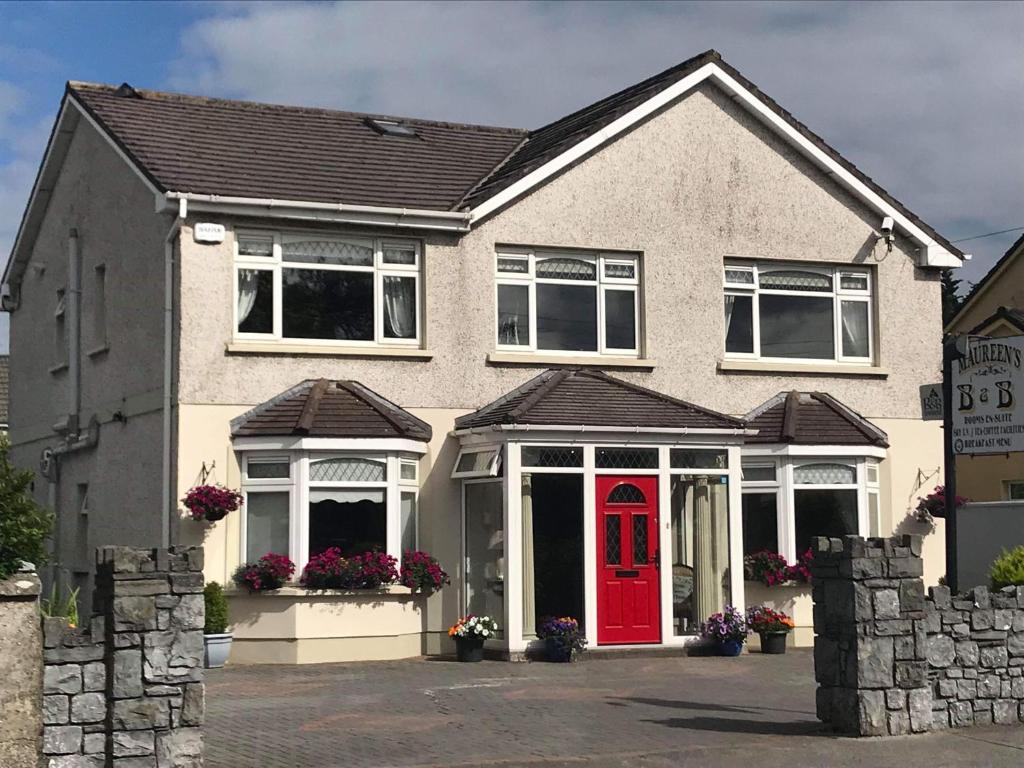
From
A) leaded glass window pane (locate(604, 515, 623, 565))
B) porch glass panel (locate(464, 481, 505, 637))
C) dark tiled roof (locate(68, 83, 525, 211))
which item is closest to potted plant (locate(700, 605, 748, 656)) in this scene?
leaded glass window pane (locate(604, 515, 623, 565))

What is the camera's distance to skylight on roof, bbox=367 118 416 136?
78.4 ft

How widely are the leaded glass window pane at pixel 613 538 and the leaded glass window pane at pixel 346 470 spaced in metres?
3.17

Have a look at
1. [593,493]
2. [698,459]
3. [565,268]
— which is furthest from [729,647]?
[565,268]

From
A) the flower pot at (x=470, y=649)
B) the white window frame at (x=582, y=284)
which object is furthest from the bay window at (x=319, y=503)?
the white window frame at (x=582, y=284)

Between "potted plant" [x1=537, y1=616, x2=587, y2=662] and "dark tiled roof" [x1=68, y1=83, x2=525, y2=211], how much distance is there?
633cm

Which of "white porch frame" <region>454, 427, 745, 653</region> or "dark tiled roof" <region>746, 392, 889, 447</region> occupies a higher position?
"dark tiled roof" <region>746, 392, 889, 447</region>

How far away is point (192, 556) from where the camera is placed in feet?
34.5

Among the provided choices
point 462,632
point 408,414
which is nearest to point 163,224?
point 408,414

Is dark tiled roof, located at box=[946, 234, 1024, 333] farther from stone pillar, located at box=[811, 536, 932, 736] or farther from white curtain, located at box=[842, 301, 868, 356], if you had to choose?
stone pillar, located at box=[811, 536, 932, 736]

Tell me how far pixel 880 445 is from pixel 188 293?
1062 cm

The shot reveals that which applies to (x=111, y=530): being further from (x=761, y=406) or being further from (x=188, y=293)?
(x=761, y=406)

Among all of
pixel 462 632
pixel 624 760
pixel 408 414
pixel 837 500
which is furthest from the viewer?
pixel 837 500

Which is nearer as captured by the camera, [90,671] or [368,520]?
[90,671]

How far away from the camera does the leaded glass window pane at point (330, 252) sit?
20344 mm
